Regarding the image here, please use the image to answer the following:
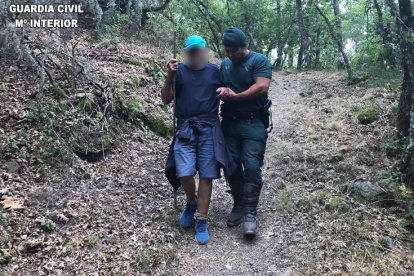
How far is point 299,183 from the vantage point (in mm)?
5227

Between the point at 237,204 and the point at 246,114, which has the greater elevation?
the point at 246,114

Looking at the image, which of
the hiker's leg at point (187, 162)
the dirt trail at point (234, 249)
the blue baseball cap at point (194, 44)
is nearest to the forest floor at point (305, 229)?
the dirt trail at point (234, 249)

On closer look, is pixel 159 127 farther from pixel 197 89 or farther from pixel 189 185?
pixel 189 185

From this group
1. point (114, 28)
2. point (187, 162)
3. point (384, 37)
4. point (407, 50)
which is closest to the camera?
point (187, 162)

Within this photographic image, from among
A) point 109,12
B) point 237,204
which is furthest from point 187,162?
point 109,12

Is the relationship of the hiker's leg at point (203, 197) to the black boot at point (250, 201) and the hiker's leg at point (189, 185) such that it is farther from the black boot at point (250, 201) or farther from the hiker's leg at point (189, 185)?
the black boot at point (250, 201)

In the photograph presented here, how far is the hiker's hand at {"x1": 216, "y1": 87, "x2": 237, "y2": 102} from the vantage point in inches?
152

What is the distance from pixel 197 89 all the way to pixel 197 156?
2.62 ft

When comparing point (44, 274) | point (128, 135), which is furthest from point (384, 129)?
point (44, 274)

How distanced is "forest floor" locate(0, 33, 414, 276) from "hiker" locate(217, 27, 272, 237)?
49cm

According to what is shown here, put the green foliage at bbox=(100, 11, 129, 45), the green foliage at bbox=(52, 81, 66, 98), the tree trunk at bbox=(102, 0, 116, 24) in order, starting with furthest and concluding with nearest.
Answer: the tree trunk at bbox=(102, 0, 116, 24)
the green foliage at bbox=(100, 11, 129, 45)
the green foliage at bbox=(52, 81, 66, 98)

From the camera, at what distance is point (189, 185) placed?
3.94 meters

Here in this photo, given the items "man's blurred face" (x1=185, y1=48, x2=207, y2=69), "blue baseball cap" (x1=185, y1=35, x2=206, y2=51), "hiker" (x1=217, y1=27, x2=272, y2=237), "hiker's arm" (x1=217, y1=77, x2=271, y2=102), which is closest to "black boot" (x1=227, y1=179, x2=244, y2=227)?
"hiker" (x1=217, y1=27, x2=272, y2=237)

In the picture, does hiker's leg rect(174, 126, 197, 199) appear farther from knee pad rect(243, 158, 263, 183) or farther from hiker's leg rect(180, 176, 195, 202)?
knee pad rect(243, 158, 263, 183)
